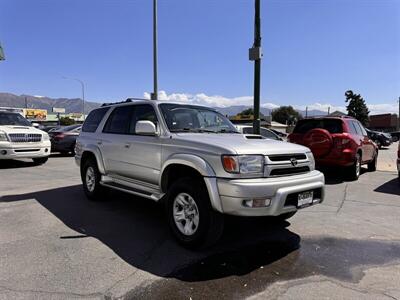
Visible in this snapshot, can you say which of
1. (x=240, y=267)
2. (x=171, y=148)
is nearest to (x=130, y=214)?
(x=171, y=148)

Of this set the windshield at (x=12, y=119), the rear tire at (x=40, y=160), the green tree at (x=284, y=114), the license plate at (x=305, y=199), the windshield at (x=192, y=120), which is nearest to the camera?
the license plate at (x=305, y=199)

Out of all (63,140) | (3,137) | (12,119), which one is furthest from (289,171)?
(63,140)

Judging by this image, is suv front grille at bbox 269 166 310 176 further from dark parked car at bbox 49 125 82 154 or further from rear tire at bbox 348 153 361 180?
dark parked car at bbox 49 125 82 154

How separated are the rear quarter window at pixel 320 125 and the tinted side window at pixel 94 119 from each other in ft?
19.4

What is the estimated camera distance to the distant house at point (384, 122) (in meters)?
80.8

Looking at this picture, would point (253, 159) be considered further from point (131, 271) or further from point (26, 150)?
point (26, 150)

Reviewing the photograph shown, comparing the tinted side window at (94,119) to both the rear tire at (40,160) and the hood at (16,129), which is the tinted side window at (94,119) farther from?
the rear tire at (40,160)

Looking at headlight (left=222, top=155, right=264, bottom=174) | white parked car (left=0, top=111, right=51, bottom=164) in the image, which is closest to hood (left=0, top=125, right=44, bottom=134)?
white parked car (left=0, top=111, right=51, bottom=164)

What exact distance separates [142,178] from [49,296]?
2414mm

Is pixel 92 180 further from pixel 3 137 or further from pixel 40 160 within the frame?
pixel 40 160

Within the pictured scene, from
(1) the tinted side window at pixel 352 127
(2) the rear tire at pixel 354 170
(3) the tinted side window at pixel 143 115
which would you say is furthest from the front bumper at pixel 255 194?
(1) the tinted side window at pixel 352 127

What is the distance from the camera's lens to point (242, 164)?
3961 mm

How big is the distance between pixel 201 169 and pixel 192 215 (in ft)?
2.07

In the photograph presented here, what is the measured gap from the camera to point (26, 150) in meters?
11.8
